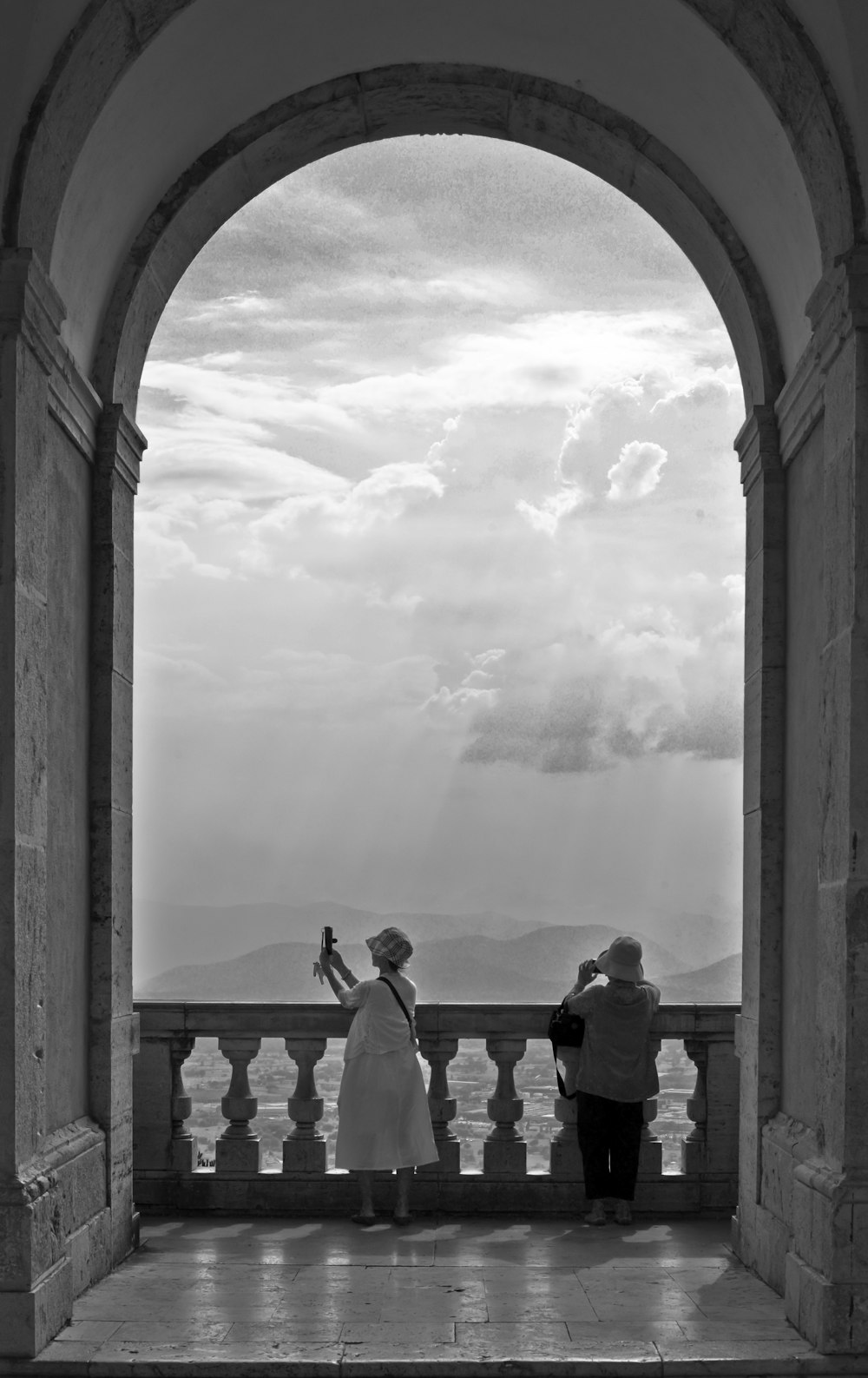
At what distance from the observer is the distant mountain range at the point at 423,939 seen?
9695 millimetres

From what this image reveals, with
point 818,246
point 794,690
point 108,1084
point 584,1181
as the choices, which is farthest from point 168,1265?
point 818,246

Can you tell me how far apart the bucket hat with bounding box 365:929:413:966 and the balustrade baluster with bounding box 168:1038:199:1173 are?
1.32 meters

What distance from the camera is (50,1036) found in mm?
7191

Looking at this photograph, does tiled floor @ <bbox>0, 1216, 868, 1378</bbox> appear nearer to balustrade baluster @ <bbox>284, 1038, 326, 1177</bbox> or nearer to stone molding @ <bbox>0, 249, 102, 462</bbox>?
balustrade baluster @ <bbox>284, 1038, 326, 1177</bbox>

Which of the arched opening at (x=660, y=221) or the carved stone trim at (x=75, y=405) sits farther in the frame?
the carved stone trim at (x=75, y=405)

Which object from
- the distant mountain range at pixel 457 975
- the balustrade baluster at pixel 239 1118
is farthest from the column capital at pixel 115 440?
the balustrade baluster at pixel 239 1118

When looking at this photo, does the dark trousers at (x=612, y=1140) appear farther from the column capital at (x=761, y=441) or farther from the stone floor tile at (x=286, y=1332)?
the column capital at (x=761, y=441)

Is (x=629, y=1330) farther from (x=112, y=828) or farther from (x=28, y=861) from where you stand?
(x=112, y=828)

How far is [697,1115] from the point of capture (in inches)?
376

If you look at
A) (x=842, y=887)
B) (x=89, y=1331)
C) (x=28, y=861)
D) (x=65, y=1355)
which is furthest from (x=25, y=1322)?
(x=842, y=887)

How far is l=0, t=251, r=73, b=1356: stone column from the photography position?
6.31 metres

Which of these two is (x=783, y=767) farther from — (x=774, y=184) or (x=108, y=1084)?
(x=108, y=1084)

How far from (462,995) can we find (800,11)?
5.83 meters

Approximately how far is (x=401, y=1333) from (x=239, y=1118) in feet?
10.0
